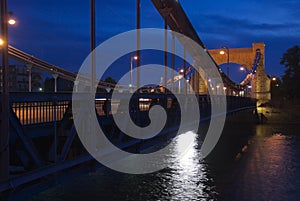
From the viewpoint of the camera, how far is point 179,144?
3403cm

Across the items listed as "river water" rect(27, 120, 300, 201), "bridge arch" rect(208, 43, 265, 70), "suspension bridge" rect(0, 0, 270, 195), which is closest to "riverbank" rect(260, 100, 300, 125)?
"bridge arch" rect(208, 43, 265, 70)

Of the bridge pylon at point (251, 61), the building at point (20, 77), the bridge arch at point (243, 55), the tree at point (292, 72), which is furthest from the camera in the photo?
the bridge arch at point (243, 55)

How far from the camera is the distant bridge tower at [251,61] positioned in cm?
8981

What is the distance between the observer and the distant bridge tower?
89812 mm

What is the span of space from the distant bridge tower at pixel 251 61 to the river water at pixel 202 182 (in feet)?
205

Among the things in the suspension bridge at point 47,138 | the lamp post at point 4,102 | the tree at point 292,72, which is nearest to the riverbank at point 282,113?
the tree at point 292,72

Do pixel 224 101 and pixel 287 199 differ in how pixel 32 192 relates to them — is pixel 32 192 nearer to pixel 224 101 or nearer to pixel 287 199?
pixel 287 199

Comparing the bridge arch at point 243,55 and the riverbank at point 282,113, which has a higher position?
the bridge arch at point 243,55

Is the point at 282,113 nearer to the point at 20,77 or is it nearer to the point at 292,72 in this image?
the point at 292,72

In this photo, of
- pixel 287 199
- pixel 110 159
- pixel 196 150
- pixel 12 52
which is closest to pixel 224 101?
pixel 196 150

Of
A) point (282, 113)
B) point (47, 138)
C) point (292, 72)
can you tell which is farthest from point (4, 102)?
point (292, 72)

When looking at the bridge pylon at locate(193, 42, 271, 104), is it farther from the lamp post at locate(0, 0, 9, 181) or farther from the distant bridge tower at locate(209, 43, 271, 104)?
the lamp post at locate(0, 0, 9, 181)

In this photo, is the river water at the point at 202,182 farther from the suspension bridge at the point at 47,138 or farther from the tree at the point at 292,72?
the tree at the point at 292,72

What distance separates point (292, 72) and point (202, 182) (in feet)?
244
